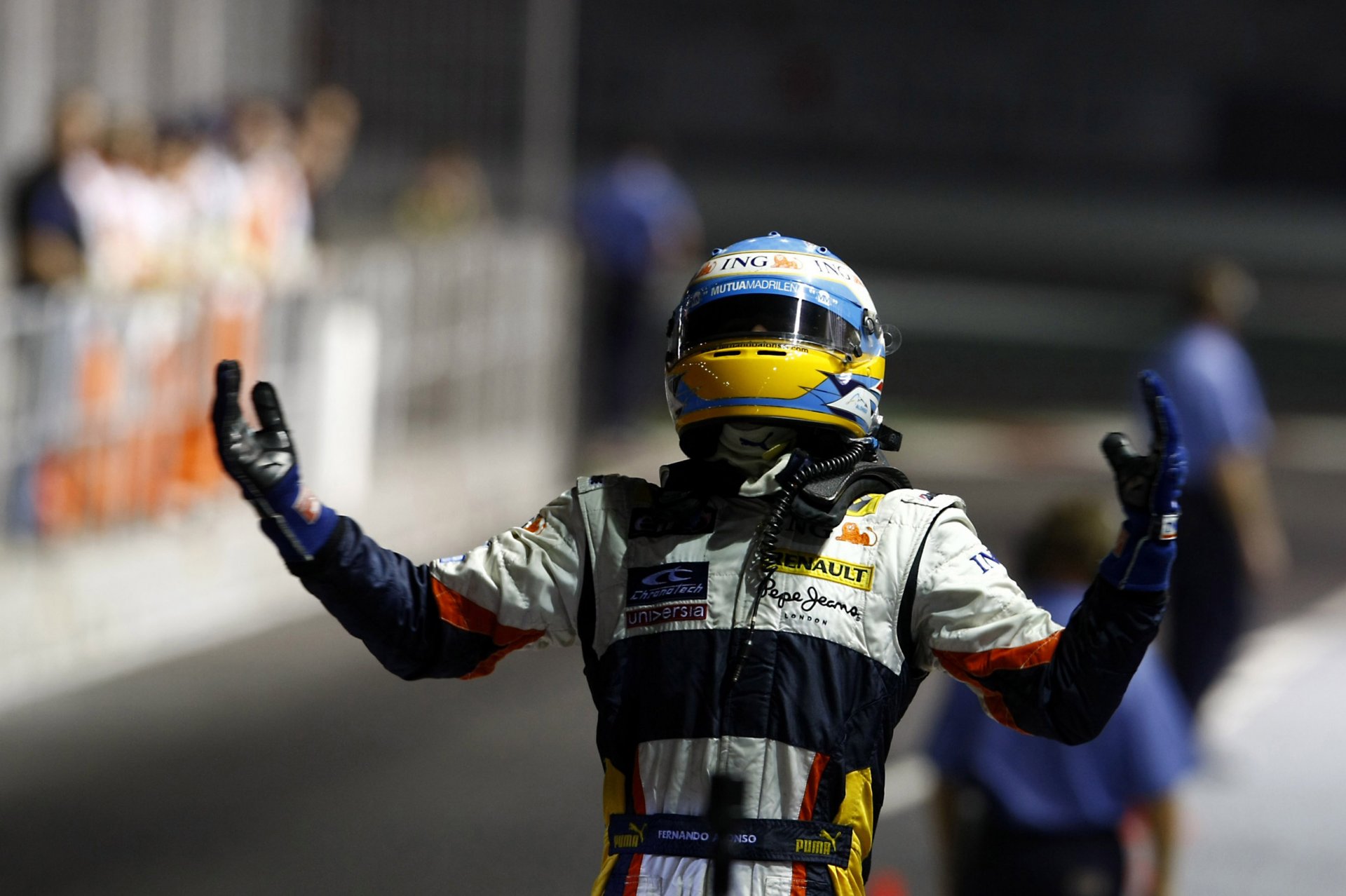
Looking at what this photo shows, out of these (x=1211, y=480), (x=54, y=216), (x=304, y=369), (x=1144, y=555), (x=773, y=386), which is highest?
(x=54, y=216)

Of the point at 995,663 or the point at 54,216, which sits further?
the point at 54,216

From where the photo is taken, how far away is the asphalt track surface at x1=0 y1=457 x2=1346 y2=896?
682 cm

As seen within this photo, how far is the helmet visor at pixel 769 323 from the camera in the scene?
125 inches

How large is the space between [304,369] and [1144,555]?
29.2ft

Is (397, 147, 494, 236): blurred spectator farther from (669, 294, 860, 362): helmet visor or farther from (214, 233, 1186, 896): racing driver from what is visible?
(214, 233, 1186, 896): racing driver

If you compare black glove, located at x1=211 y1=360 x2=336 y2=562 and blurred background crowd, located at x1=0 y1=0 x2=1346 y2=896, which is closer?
black glove, located at x1=211 y1=360 x2=336 y2=562

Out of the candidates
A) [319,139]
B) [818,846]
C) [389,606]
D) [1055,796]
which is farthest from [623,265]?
[818,846]

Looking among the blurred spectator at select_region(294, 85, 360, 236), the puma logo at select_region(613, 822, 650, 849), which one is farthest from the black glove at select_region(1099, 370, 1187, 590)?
the blurred spectator at select_region(294, 85, 360, 236)

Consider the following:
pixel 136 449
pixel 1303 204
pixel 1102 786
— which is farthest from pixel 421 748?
pixel 1303 204

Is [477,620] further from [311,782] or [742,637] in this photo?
[311,782]

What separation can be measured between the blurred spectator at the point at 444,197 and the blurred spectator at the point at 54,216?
286 inches

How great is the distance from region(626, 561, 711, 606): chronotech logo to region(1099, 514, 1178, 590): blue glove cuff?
1.93 feet

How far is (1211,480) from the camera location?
27.2ft

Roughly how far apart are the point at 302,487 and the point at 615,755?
1.94 feet
